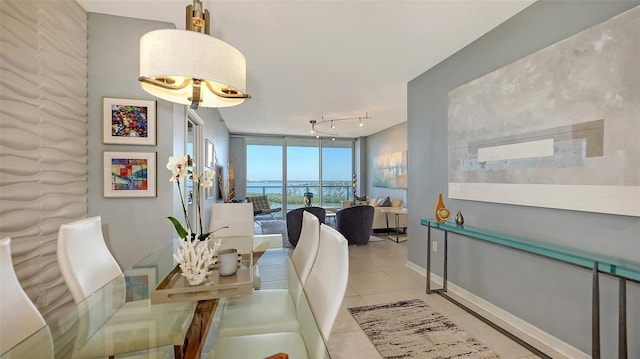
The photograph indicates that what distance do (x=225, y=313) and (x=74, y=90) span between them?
90.5 inches

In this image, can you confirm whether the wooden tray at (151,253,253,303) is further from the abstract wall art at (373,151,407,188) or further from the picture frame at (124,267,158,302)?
the abstract wall art at (373,151,407,188)

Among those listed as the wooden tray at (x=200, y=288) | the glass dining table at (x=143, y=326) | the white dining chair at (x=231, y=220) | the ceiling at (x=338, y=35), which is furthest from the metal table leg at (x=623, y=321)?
the white dining chair at (x=231, y=220)

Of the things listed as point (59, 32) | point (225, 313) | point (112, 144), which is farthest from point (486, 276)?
point (59, 32)

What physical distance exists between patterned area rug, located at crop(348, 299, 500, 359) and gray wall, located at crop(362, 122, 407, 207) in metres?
4.42

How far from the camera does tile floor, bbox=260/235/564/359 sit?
1956 mm

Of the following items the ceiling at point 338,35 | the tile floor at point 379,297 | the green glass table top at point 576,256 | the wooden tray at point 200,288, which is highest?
the ceiling at point 338,35

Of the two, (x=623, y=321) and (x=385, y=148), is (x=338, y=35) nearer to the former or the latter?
(x=623, y=321)

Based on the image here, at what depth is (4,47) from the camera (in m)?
1.71

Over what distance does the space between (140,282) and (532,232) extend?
114 inches

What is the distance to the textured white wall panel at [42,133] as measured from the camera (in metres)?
1.74

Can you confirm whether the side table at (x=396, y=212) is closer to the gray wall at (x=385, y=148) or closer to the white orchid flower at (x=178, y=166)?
the gray wall at (x=385, y=148)

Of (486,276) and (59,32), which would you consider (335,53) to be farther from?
(486,276)

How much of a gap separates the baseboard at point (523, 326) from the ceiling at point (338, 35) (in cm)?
260

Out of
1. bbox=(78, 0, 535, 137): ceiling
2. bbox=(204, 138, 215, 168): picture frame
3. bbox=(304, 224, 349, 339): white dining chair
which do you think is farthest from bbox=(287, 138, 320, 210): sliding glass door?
bbox=(304, 224, 349, 339): white dining chair
